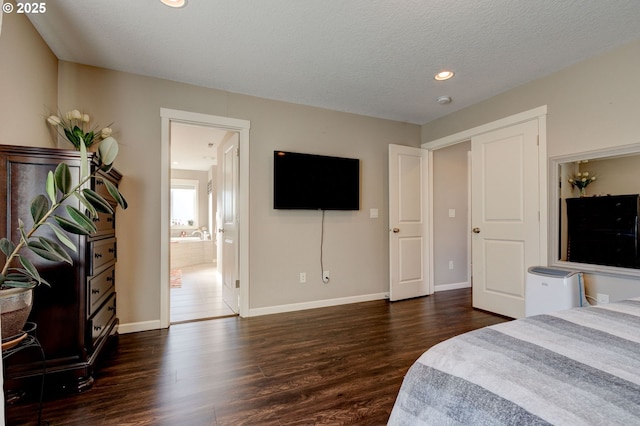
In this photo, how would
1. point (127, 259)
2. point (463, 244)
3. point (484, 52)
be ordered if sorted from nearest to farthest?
point (484, 52) → point (127, 259) → point (463, 244)

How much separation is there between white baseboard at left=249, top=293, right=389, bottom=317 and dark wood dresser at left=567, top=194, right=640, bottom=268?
2080 mm

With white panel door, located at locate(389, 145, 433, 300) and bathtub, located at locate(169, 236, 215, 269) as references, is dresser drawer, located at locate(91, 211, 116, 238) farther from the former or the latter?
bathtub, located at locate(169, 236, 215, 269)

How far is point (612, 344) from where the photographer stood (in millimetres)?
878

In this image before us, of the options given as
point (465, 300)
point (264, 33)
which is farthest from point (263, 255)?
point (465, 300)

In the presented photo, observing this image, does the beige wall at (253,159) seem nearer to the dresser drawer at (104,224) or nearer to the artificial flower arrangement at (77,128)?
the artificial flower arrangement at (77,128)

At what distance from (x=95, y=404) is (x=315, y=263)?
2.28 meters

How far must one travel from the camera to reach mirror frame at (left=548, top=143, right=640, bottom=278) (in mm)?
2305

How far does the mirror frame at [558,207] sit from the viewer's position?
230 cm

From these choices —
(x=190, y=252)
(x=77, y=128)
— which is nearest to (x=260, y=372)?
(x=77, y=128)

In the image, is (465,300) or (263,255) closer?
(263,255)

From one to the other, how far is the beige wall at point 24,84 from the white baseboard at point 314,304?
2.36m

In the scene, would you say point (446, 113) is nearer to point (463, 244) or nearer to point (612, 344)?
point (463, 244)

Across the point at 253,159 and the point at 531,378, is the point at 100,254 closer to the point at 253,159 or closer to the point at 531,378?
the point at 253,159

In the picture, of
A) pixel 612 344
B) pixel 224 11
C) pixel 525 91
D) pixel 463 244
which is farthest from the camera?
pixel 463 244
